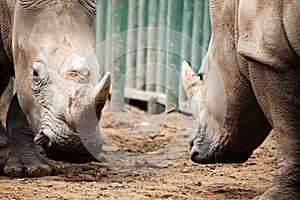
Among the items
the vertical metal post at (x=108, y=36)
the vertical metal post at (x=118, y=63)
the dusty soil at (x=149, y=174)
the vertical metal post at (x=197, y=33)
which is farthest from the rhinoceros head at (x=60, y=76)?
the vertical metal post at (x=108, y=36)

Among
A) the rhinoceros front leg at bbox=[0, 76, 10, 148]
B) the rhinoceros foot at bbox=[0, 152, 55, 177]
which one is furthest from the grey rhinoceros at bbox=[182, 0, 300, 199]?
the rhinoceros front leg at bbox=[0, 76, 10, 148]

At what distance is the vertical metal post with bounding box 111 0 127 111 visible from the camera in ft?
31.3

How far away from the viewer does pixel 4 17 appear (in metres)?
5.88

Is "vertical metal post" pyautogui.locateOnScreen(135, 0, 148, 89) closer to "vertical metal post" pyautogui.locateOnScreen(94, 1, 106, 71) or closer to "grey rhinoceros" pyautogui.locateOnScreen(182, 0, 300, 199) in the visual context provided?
"vertical metal post" pyautogui.locateOnScreen(94, 1, 106, 71)

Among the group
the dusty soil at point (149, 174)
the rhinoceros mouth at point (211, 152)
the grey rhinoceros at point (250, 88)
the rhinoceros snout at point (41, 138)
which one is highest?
the grey rhinoceros at point (250, 88)

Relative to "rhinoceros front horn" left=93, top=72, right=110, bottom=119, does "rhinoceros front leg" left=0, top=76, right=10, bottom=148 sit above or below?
below

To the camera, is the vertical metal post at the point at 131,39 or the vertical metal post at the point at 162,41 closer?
the vertical metal post at the point at 162,41

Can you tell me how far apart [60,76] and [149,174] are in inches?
65.2

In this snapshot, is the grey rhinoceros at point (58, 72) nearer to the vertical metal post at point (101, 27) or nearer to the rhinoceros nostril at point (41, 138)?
the rhinoceros nostril at point (41, 138)

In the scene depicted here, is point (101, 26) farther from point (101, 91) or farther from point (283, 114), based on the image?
point (283, 114)

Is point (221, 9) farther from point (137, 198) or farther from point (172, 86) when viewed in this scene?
point (172, 86)

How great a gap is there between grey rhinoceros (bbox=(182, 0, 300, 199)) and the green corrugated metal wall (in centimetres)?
348

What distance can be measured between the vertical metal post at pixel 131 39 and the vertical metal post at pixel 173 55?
0.57 meters

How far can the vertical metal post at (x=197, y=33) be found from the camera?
29.5 ft
